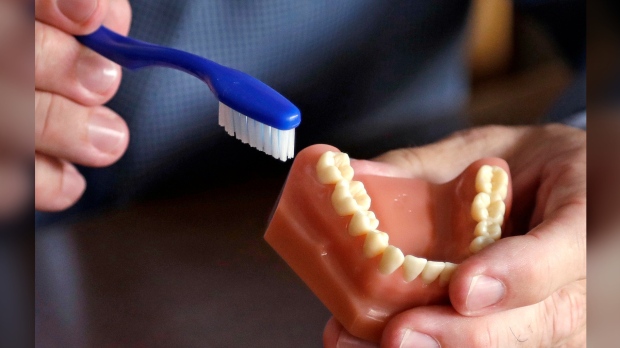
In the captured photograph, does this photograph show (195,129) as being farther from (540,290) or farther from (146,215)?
(540,290)

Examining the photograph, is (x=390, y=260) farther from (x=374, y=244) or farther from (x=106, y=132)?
(x=106, y=132)

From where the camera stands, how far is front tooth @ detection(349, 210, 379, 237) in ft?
1.80

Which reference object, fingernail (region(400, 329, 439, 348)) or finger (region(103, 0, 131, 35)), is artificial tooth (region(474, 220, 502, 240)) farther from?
finger (region(103, 0, 131, 35))

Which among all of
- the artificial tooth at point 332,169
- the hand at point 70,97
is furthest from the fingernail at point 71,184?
the artificial tooth at point 332,169

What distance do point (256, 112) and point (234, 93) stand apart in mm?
38

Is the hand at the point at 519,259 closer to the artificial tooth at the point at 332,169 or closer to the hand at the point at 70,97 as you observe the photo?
the artificial tooth at the point at 332,169

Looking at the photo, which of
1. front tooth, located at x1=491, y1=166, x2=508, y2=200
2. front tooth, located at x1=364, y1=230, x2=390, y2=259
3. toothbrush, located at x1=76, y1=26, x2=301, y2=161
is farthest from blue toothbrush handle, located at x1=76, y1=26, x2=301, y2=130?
front tooth, located at x1=491, y1=166, x2=508, y2=200

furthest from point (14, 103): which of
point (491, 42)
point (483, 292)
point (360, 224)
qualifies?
point (491, 42)

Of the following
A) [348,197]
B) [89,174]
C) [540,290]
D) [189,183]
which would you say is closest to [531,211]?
[540,290]

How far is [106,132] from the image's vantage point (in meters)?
0.69

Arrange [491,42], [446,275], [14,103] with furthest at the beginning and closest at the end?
[491,42]
[446,275]
[14,103]

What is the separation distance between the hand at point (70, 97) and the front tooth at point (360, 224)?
0.93 feet

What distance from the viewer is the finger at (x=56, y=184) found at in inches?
25.2

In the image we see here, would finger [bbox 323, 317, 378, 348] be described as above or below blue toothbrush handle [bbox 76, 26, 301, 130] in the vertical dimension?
below
